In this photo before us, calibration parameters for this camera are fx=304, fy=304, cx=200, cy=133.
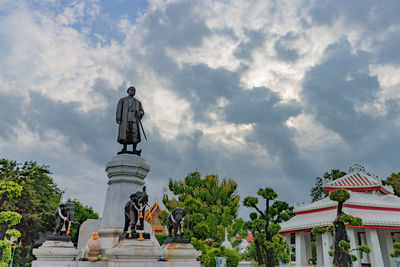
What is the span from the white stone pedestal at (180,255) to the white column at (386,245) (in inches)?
725

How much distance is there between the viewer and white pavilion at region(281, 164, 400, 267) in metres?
20.3

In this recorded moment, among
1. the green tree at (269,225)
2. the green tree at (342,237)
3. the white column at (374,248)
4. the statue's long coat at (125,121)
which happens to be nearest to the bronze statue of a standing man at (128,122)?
the statue's long coat at (125,121)

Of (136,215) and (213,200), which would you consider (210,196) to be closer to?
(213,200)

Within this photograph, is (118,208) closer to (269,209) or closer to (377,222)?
(269,209)

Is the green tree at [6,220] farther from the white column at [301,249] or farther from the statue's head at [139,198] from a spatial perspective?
the white column at [301,249]

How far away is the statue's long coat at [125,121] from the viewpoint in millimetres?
12703

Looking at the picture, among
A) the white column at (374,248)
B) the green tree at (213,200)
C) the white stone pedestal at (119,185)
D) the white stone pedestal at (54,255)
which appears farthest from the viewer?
the green tree at (213,200)

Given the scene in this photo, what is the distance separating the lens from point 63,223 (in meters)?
9.79

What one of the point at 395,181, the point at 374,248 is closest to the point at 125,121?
the point at 374,248

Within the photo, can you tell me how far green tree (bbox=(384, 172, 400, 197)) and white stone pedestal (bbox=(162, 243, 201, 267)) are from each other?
35.1m

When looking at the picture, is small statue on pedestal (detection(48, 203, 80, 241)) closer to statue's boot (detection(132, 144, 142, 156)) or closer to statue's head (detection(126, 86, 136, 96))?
statue's boot (detection(132, 144, 142, 156))

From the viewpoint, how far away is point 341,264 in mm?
13297

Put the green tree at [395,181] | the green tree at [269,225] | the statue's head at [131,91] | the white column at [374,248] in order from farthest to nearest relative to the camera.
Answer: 1. the green tree at [395,181]
2. the white column at [374,248]
3. the green tree at [269,225]
4. the statue's head at [131,91]

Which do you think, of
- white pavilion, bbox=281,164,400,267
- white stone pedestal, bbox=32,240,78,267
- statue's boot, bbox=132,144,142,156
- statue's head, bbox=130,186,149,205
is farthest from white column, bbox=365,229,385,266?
white stone pedestal, bbox=32,240,78,267
